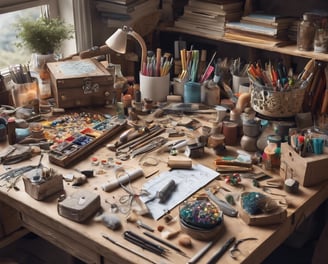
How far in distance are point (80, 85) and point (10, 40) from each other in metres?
0.48

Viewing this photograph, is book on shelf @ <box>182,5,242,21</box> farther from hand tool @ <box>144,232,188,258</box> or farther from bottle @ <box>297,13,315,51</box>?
hand tool @ <box>144,232,188,258</box>

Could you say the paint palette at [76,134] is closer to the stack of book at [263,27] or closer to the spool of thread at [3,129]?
the spool of thread at [3,129]

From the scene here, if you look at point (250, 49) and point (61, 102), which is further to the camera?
point (250, 49)

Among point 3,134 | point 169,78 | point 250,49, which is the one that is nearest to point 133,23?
point 169,78

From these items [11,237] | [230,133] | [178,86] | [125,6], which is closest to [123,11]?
[125,6]

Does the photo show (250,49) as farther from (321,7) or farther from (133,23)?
(133,23)

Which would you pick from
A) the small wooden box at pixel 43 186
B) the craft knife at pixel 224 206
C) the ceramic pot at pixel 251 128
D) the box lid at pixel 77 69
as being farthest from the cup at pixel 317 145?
the box lid at pixel 77 69

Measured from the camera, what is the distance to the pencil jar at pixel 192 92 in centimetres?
204

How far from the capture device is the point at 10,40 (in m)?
2.20

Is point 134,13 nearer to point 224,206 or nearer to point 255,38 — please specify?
point 255,38

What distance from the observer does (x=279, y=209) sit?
134cm

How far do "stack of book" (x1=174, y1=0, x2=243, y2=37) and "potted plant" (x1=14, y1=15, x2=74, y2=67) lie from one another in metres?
0.57

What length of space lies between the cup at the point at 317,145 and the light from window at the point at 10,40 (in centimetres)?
133

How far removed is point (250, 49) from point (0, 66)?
3.75 feet
